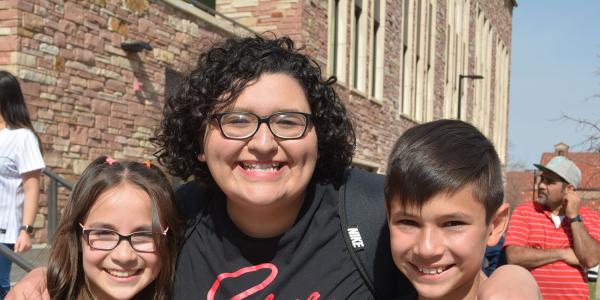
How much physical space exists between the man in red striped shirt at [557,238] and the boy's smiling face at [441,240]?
2836mm

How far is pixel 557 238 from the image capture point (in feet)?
15.3

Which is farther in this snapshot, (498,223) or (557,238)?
(557,238)

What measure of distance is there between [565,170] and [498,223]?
3070mm

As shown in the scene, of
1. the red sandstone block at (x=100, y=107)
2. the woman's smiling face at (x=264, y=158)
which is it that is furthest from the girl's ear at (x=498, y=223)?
the red sandstone block at (x=100, y=107)

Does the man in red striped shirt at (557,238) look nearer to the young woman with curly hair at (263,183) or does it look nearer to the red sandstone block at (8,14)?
the young woman with curly hair at (263,183)

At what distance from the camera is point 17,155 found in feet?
14.4

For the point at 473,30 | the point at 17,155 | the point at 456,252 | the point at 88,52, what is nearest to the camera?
the point at 456,252

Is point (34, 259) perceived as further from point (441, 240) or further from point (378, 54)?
point (378, 54)

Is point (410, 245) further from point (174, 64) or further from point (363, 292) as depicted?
point (174, 64)

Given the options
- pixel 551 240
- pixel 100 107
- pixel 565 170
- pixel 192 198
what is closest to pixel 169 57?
pixel 100 107

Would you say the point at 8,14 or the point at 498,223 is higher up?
the point at 8,14

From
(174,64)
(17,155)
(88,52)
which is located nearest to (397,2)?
(174,64)

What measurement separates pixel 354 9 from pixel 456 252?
14.3 metres

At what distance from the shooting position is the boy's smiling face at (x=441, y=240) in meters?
1.93
